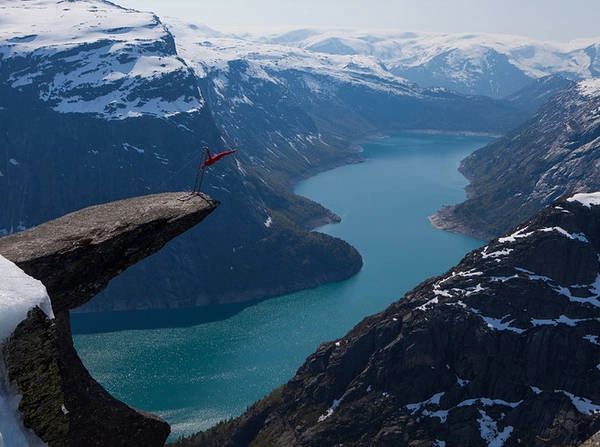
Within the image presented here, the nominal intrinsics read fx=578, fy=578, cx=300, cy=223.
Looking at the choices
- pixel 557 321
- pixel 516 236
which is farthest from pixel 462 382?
pixel 516 236

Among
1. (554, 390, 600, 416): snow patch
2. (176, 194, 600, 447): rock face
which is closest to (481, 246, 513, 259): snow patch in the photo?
(176, 194, 600, 447): rock face

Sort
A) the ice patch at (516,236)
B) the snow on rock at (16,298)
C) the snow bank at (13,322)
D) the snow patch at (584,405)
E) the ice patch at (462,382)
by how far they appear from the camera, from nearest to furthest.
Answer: the snow bank at (13,322)
the snow on rock at (16,298)
the snow patch at (584,405)
the ice patch at (462,382)
the ice patch at (516,236)

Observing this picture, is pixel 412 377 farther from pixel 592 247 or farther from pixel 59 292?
pixel 59 292

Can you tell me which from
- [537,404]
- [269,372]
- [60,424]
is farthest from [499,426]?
[60,424]

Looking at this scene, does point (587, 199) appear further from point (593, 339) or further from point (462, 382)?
point (462, 382)

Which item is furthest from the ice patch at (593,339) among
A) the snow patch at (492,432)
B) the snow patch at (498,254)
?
the snow patch at (498,254)

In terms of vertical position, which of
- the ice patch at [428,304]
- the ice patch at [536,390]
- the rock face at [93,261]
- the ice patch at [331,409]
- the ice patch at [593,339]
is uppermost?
the rock face at [93,261]

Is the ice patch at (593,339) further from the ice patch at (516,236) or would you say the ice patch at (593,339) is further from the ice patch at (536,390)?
the ice patch at (516,236)
